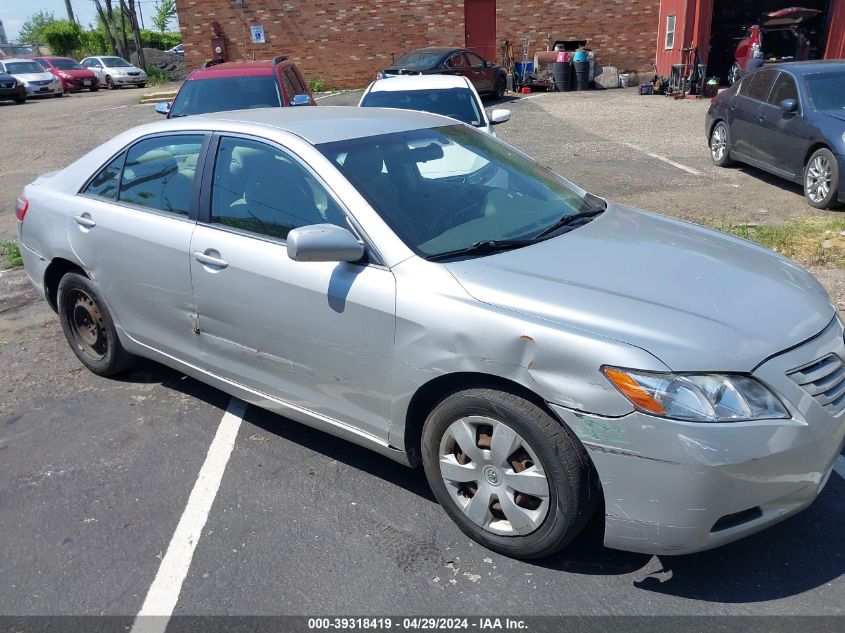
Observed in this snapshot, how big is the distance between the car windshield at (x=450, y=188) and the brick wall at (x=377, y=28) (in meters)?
23.4

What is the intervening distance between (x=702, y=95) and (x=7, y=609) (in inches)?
839

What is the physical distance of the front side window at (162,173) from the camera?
160 inches

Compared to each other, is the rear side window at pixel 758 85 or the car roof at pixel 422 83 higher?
the car roof at pixel 422 83

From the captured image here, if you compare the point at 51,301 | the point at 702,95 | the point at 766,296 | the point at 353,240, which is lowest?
the point at 702,95

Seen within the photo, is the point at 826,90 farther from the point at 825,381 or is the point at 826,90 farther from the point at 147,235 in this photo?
the point at 147,235

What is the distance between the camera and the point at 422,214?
137 inches

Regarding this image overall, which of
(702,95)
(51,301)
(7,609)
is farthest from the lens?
(702,95)

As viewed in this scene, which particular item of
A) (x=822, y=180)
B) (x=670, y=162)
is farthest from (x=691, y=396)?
(x=670, y=162)

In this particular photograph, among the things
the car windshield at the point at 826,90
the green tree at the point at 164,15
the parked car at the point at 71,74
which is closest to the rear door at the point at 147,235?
the car windshield at the point at 826,90

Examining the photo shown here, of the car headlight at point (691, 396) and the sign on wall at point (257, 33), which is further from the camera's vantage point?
the sign on wall at point (257, 33)

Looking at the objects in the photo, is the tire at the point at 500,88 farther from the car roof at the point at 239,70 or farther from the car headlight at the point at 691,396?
the car headlight at the point at 691,396

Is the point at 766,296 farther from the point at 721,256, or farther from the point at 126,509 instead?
the point at 126,509

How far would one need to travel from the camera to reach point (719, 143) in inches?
430

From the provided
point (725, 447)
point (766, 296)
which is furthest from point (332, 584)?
point (766, 296)
